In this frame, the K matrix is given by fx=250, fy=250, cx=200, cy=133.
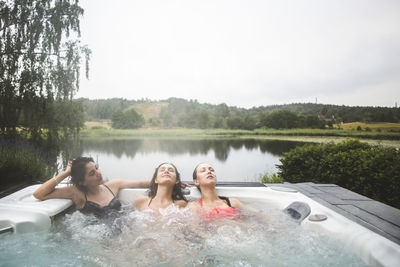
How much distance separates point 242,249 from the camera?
138 centimetres

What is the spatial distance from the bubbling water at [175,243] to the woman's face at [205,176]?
25cm

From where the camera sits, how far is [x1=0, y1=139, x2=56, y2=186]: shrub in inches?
102

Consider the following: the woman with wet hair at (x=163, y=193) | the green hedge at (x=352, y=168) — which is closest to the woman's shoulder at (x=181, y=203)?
the woman with wet hair at (x=163, y=193)

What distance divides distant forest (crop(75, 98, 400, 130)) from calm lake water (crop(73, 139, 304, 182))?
436mm

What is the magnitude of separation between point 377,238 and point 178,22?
513 centimetres

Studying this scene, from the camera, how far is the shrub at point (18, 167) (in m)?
Answer: 2.59

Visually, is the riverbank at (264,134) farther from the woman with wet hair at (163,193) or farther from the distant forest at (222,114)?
the woman with wet hair at (163,193)

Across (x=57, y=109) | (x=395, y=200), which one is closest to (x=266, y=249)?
(x=395, y=200)

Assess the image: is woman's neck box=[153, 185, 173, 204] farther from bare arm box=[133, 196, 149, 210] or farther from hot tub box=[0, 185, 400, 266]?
hot tub box=[0, 185, 400, 266]

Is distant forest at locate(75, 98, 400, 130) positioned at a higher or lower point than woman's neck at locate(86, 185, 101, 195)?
higher

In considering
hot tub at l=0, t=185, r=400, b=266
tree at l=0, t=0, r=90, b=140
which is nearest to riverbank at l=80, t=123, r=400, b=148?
tree at l=0, t=0, r=90, b=140

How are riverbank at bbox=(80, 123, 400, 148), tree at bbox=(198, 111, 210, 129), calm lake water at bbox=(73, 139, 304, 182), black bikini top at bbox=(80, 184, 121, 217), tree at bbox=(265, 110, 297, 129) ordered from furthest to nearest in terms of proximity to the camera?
tree at bbox=(198, 111, 210, 129)
calm lake water at bbox=(73, 139, 304, 182)
tree at bbox=(265, 110, 297, 129)
riverbank at bbox=(80, 123, 400, 148)
black bikini top at bbox=(80, 184, 121, 217)

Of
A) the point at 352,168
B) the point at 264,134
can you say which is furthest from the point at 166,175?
the point at 264,134

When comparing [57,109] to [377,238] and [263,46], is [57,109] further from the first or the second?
[377,238]
